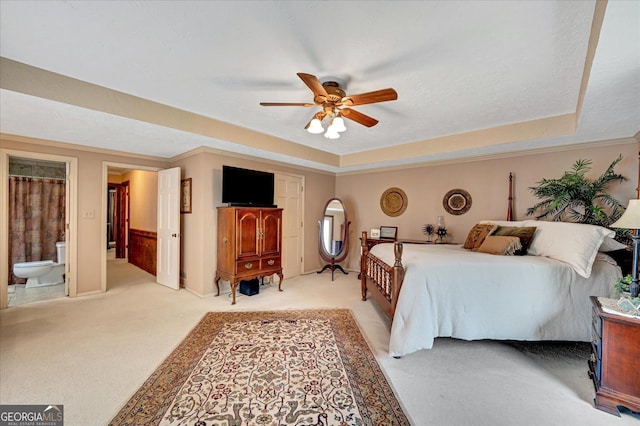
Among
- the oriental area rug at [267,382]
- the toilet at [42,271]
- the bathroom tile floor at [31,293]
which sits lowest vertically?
the oriental area rug at [267,382]

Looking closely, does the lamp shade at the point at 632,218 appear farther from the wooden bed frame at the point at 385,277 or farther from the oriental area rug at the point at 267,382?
the oriental area rug at the point at 267,382

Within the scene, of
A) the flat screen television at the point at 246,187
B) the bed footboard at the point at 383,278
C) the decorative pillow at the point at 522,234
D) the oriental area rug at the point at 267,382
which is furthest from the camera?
the flat screen television at the point at 246,187

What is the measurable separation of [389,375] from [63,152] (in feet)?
16.5

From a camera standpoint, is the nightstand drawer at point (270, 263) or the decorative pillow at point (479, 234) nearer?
the decorative pillow at point (479, 234)

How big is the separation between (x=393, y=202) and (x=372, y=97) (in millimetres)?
3331

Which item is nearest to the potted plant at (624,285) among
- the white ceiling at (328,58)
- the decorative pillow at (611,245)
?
the decorative pillow at (611,245)

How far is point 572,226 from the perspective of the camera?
2629 millimetres

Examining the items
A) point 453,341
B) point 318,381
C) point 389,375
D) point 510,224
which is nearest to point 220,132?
point 318,381

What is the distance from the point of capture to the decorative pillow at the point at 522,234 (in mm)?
2868

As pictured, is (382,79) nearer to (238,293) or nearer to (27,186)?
(238,293)

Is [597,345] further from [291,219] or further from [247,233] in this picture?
[291,219]

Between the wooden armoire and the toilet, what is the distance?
293cm

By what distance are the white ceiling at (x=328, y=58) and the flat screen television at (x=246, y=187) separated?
0.78 m

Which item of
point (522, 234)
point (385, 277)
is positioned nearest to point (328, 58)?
point (385, 277)
